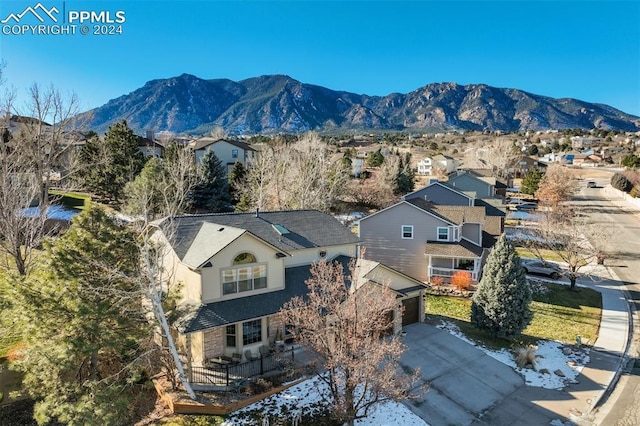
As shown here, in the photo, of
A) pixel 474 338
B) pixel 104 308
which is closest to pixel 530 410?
pixel 474 338

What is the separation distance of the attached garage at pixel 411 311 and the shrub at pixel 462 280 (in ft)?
25.0

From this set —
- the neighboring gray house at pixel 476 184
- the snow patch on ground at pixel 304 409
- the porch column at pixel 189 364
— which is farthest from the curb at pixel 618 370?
the neighboring gray house at pixel 476 184

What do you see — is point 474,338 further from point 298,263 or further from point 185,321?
point 185,321

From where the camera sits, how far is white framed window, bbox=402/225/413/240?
3114cm

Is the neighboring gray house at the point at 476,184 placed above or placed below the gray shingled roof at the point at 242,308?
above

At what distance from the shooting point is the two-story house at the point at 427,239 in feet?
98.2

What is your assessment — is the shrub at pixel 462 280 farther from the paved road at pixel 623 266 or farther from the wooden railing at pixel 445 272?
the paved road at pixel 623 266

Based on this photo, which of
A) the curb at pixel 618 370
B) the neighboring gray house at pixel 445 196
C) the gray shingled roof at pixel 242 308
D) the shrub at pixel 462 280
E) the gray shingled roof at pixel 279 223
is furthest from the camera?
the neighboring gray house at pixel 445 196

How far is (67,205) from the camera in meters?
44.3

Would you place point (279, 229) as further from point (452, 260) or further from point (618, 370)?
point (618, 370)

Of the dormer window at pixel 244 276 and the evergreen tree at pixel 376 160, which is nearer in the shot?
the dormer window at pixel 244 276

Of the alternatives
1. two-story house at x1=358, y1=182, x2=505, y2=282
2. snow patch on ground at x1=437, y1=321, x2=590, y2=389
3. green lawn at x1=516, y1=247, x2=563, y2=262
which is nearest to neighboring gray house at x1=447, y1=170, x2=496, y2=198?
green lawn at x1=516, y1=247, x2=563, y2=262

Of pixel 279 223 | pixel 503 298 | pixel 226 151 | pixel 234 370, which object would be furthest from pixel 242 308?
pixel 226 151

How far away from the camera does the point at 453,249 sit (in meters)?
29.6
